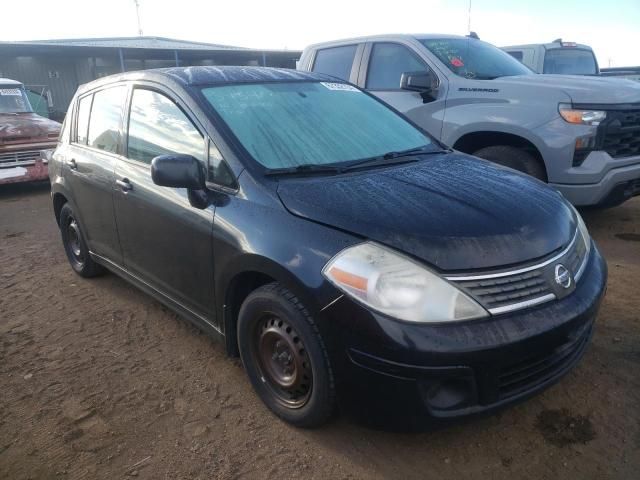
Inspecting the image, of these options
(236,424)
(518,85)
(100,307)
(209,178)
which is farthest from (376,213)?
(518,85)

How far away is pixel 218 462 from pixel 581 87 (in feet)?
14.4

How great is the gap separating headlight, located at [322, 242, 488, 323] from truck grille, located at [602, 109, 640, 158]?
3486mm

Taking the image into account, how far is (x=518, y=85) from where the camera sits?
15.9ft

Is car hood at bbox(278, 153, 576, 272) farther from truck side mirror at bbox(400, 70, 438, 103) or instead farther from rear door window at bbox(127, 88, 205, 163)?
truck side mirror at bbox(400, 70, 438, 103)

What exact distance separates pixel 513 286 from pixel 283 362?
3.69ft

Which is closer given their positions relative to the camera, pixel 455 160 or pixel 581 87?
pixel 455 160

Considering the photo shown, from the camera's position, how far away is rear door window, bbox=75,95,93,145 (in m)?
4.14

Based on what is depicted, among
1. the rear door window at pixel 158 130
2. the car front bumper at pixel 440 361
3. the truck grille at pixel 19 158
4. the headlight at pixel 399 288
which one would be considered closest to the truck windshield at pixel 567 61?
the rear door window at pixel 158 130

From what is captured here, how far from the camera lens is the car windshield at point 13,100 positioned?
9773 millimetres

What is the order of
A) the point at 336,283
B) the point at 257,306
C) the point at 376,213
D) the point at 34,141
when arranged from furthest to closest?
the point at 34,141 → the point at 257,306 → the point at 376,213 → the point at 336,283

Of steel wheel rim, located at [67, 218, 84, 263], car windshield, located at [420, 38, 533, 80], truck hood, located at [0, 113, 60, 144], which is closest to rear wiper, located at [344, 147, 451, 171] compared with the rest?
car windshield, located at [420, 38, 533, 80]

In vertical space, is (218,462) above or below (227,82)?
below

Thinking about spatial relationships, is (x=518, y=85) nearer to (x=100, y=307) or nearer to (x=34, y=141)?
(x=100, y=307)

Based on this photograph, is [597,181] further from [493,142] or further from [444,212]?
[444,212]
